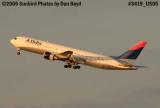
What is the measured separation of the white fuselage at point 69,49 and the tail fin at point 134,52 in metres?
4.07

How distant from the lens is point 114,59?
565 feet

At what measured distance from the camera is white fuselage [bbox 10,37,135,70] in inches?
6703

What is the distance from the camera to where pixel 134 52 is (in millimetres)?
173750

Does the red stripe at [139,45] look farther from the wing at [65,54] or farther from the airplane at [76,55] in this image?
the wing at [65,54]

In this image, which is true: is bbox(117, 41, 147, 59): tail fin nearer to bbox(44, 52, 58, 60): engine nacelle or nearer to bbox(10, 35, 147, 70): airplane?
bbox(10, 35, 147, 70): airplane

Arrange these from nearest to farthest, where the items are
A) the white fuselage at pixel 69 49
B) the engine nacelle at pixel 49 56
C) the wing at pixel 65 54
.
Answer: the engine nacelle at pixel 49 56 < the wing at pixel 65 54 < the white fuselage at pixel 69 49

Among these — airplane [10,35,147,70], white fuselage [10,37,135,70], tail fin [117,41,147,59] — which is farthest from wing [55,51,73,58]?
tail fin [117,41,147,59]

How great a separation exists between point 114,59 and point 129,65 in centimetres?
892

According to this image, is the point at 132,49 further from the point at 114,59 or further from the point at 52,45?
the point at 52,45

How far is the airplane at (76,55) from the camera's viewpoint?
169375 millimetres

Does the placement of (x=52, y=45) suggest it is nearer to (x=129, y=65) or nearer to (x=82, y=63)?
(x=82, y=63)

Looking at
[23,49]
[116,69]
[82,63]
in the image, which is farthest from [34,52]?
[116,69]

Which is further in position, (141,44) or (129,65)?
(141,44)

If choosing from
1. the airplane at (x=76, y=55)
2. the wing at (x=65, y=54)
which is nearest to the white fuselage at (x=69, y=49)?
the airplane at (x=76, y=55)
